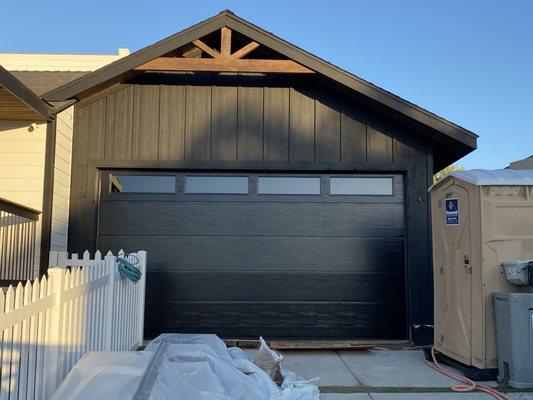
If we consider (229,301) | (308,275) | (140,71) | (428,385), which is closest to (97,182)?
(140,71)

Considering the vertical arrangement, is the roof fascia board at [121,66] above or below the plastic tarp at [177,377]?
above

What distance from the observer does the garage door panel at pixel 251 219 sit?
730 cm

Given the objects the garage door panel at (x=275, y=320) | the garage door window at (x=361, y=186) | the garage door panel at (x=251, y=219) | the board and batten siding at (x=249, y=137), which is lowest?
the garage door panel at (x=275, y=320)

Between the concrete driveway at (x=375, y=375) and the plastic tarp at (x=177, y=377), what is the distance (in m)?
0.64

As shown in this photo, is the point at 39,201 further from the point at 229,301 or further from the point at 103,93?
the point at 229,301

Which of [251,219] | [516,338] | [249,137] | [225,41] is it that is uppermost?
[225,41]

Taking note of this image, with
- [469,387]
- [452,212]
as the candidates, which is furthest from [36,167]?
[469,387]

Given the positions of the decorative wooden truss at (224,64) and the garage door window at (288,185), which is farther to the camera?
the garage door window at (288,185)

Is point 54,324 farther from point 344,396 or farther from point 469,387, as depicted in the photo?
point 469,387

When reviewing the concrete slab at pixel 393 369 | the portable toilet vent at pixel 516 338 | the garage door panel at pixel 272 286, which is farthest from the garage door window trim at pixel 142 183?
the portable toilet vent at pixel 516 338

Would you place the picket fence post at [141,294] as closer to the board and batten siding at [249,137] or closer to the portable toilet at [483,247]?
the board and batten siding at [249,137]

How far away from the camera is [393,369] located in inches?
229

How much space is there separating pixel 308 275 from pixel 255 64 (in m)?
3.04

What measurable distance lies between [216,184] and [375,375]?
3.45 meters
